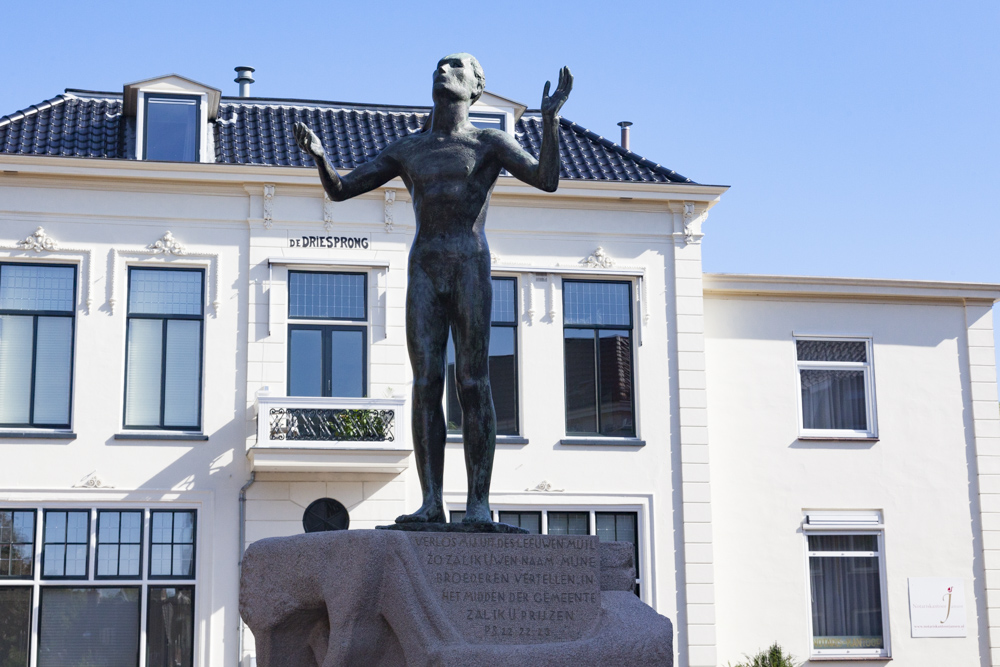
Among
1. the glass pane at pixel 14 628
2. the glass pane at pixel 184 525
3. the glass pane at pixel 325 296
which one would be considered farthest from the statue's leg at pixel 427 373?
the glass pane at pixel 14 628

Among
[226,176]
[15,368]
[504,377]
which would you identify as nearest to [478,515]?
[504,377]

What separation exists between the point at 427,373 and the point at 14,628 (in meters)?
12.9

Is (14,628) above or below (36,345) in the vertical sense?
below

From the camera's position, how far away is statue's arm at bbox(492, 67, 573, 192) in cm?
677

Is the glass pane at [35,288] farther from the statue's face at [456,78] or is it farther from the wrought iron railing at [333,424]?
the statue's face at [456,78]

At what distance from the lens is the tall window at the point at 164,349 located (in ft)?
61.4

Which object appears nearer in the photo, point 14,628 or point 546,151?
point 546,151

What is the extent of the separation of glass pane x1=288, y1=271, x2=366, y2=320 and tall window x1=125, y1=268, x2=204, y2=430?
4.58 ft

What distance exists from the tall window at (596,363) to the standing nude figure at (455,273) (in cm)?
1256

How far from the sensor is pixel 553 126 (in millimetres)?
6828

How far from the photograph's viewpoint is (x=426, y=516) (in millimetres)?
6793

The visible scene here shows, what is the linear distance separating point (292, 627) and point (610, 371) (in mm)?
13744

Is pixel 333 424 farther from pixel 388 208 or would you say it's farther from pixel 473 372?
pixel 473 372

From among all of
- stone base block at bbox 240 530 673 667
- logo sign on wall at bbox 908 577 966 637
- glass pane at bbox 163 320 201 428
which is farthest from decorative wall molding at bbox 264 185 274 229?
stone base block at bbox 240 530 673 667
